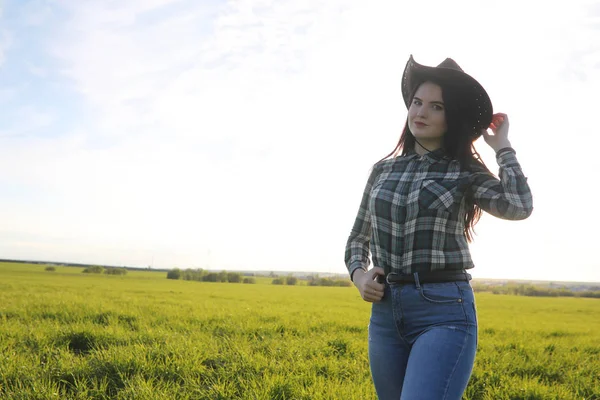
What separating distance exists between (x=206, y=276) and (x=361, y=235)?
67.8 metres

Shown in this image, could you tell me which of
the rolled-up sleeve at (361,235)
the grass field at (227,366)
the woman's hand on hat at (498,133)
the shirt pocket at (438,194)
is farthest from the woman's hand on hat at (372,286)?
the grass field at (227,366)

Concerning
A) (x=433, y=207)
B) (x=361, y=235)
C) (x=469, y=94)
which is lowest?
(x=361, y=235)

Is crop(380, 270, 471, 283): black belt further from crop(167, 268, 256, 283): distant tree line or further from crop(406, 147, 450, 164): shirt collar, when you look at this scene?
crop(167, 268, 256, 283): distant tree line

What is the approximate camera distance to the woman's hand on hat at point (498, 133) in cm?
246

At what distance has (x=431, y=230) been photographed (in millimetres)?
2391

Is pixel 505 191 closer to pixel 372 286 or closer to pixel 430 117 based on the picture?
pixel 430 117

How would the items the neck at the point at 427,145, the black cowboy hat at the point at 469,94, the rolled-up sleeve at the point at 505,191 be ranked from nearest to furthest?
1. the rolled-up sleeve at the point at 505,191
2. the black cowboy hat at the point at 469,94
3. the neck at the point at 427,145

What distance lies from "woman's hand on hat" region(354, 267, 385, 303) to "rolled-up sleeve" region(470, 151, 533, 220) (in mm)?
627

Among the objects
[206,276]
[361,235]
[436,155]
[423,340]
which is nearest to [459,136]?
[436,155]

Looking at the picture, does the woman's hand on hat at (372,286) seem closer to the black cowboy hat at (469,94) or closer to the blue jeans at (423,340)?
the blue jeans at (423,340)

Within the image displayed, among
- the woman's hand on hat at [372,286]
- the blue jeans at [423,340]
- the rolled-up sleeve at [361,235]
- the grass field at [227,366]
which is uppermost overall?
the rolled-up sleeve at [361,235]

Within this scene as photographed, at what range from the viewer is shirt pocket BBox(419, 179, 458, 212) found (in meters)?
2.39

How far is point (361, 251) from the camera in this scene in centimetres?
275

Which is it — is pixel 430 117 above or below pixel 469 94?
below
